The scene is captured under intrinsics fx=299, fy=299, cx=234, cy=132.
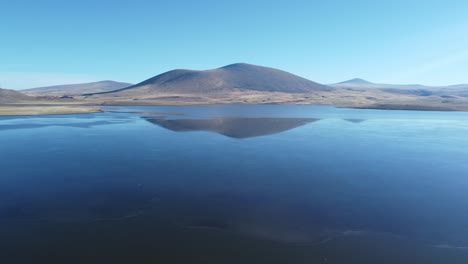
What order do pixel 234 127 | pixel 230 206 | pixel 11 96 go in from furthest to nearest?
pixel 11 96 < pixel 234 127 < pixel 230 206

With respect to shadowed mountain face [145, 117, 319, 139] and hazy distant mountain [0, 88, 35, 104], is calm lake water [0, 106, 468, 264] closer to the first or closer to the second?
shadowed mountain face [145, 117, 319, 139]

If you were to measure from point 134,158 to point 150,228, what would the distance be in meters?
13.0

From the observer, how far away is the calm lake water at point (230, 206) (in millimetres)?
10109

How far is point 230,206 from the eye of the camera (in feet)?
45.5

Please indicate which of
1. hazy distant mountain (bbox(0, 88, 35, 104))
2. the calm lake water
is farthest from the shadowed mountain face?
hazy distant mountain (bbox(0, 88, 35, 104))

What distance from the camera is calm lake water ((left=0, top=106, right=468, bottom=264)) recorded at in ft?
33.2

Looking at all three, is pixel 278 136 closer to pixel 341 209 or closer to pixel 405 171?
pixel 405 171

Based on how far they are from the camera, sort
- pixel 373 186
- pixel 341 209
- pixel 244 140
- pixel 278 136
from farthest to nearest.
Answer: pixel 278 136 < pixel 244 140 < pixel 373 186 < pixel 341 209

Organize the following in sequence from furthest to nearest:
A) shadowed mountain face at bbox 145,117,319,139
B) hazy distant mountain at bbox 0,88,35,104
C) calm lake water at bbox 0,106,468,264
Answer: hazy distant mountain at bbox 0,88,35,104
shadowed mountain face at bbox 145,117,319,139
calm lake water at bbox 0,106,468,264

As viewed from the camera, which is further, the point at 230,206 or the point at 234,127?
the point at 234,127

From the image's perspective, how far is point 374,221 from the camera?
41.3ft

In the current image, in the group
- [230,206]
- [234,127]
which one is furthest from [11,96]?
[230,206]

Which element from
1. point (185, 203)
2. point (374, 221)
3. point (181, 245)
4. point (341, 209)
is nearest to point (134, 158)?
point (185, 203)

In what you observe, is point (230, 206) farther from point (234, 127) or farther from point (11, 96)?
point (11, 96)
